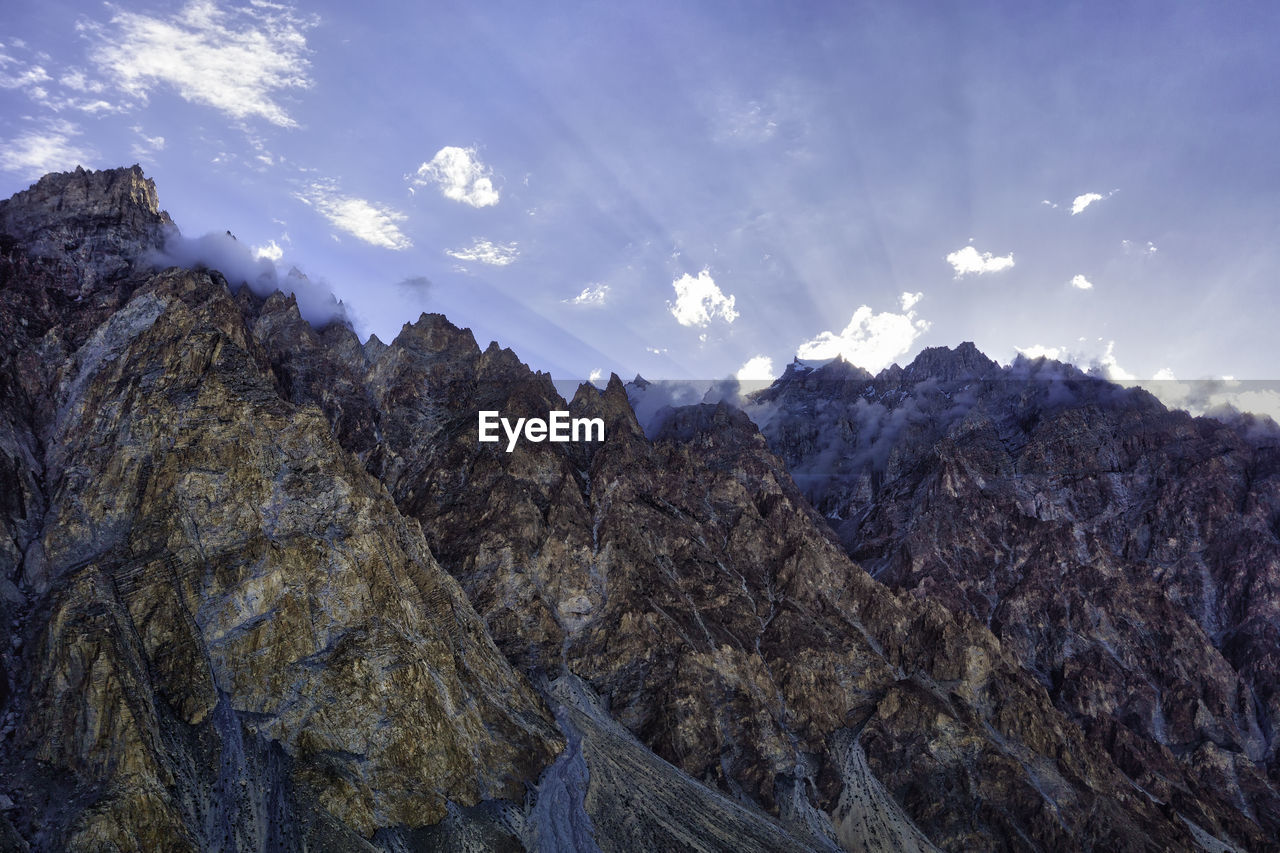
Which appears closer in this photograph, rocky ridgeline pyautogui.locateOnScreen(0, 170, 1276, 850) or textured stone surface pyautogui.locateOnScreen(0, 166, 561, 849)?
textured stone surface pyautogui.locateOnScreen(0, 166, 561, 849)

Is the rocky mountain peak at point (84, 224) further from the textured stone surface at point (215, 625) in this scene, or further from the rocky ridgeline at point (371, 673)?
the textured stone surface at point (215, 625)

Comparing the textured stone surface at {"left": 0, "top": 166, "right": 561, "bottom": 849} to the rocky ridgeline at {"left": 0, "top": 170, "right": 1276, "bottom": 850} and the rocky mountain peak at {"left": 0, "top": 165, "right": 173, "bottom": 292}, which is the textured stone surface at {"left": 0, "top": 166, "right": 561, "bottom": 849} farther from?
the rocky mountain peak at {"left": 0, "top": 165, "right": 173, "bottom": 292}

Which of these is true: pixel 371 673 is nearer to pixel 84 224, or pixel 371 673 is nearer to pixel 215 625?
pixel 215 625

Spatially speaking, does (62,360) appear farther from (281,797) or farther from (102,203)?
(281,797)

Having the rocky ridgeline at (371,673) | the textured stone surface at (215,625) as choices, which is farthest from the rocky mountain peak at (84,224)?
the textured stone surface at (215,625)

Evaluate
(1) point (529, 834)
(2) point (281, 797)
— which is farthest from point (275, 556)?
(1) point (529, 834)

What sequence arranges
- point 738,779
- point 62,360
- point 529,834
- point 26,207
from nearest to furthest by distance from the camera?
point 529,834 < point 62,360 < point 738,779 < point 26,207

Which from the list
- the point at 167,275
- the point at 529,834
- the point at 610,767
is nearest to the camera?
the point at 529,834

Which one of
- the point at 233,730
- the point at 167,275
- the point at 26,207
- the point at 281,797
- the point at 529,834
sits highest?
the point at 26,207

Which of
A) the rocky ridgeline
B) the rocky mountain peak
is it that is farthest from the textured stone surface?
the rocky mountain peak

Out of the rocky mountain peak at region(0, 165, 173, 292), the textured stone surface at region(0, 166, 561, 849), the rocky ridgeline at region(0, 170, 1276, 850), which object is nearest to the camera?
the textured stone surface at region(0, 166, 561, 849)

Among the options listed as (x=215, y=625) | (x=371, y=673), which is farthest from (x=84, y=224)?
(x=371, y=673)
